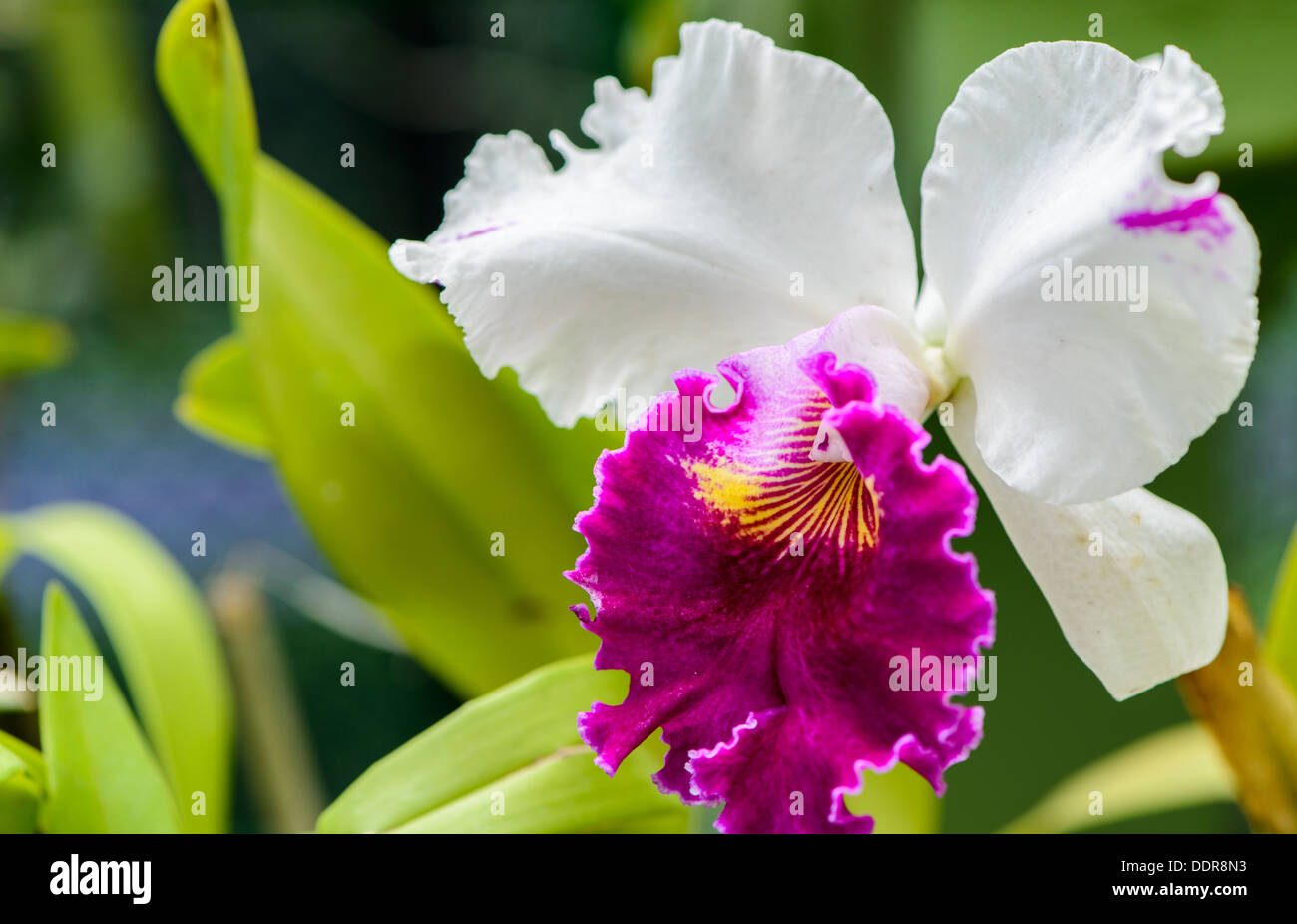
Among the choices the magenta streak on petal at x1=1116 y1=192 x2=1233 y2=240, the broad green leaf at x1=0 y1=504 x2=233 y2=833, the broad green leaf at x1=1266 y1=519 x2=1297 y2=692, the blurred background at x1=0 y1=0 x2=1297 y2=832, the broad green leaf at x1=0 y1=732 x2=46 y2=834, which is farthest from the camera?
the blurred background at x1=0 y1=0 x2=1297 y2=832

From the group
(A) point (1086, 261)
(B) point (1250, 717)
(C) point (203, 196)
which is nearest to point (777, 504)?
(A) point (1086, 261)

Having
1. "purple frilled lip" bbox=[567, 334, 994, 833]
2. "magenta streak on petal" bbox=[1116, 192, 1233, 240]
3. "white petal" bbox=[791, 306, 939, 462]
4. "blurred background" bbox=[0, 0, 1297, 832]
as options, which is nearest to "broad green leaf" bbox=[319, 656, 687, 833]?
"purple frilled lip" bbox=[567, 334, 994, 833]

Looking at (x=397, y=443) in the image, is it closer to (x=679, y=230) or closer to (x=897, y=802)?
(x=679, y=230)

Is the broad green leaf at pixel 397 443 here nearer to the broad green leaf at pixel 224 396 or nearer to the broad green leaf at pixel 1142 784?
the broad green leaf at pixel 224 396

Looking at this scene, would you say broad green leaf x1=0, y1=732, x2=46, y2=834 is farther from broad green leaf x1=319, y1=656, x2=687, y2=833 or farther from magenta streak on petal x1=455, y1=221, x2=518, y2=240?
magenta streak on petal x1=455, y1=221, x2=518, y2=240

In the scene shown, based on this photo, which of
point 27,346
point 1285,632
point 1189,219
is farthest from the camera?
point 27,346
